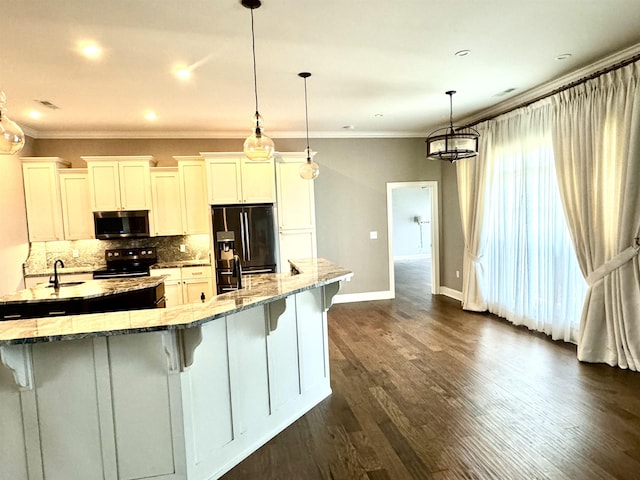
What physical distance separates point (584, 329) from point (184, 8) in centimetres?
447

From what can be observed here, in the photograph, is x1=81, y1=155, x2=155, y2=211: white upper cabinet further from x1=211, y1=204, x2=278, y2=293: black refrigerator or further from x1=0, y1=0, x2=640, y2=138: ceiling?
x1=211, y1=204, x2=278, y2=293: black refrigerator

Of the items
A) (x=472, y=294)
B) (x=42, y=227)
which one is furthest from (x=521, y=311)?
(x=42, y=227)

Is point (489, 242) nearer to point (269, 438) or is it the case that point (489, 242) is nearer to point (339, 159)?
point (339, 159)

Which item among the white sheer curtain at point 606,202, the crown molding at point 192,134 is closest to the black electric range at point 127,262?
the crown molding at point 192,134

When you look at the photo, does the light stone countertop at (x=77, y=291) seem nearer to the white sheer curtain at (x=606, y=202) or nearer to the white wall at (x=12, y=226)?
the white wall at (x=12, y=226)

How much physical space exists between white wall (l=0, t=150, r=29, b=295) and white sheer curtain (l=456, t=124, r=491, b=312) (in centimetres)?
639

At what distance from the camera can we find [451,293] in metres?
6.78

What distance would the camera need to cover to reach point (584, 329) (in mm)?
3779

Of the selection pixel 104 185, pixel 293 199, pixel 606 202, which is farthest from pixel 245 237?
pixel 606 202

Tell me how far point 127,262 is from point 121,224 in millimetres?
609

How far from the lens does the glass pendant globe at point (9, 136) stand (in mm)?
2332

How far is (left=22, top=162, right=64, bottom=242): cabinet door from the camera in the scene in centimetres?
539

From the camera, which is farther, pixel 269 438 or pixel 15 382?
pixel 269 438

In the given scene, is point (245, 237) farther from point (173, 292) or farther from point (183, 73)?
point (183, 73)
